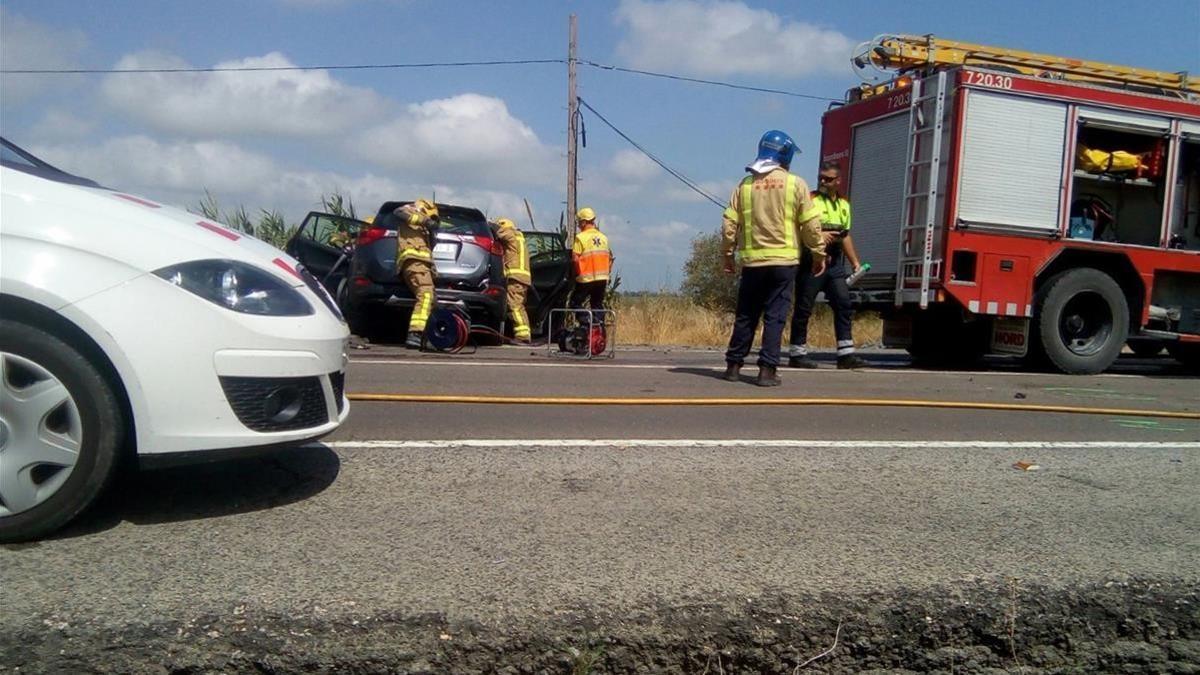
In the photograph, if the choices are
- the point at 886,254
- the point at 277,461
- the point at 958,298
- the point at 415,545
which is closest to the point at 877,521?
the point at 415,545

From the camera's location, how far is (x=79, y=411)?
10.3ft

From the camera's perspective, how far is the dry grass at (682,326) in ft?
50.6

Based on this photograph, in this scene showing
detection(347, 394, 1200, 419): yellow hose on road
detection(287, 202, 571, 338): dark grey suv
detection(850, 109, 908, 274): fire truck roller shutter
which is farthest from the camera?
detection(287, 202, 571, 338): dark grey suv

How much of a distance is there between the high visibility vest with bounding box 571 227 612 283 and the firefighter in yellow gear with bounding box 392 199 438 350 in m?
2.24

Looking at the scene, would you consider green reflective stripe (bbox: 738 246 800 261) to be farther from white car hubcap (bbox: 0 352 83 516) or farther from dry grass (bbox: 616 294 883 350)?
dry grass (bbox: 616 294 883 350)

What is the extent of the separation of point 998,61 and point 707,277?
54.4 ft

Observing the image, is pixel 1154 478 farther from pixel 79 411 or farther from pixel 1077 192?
pixel 1077 192

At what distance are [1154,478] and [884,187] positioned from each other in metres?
6.41

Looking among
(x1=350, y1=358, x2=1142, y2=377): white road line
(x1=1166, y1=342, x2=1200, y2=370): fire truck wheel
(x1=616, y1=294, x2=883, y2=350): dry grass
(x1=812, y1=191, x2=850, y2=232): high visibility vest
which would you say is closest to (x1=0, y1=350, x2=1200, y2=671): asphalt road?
(x1=350, y1=358, x2=1142, y2=377): white road line

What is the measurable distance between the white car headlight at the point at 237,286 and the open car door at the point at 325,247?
29.6ft

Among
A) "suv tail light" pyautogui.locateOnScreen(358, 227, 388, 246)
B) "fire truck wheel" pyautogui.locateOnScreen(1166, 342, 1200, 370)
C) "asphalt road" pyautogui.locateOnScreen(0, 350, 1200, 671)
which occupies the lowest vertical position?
"asphalt road" pyautogui.locateOnScreen(0, 350, 1200, 671)

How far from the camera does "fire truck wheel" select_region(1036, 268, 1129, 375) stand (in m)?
9.87

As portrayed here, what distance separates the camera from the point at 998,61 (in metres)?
10.8

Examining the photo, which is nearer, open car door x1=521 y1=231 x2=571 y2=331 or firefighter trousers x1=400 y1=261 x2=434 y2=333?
firefighter trousers x1=400 y1=261 x2=434 y2=333
